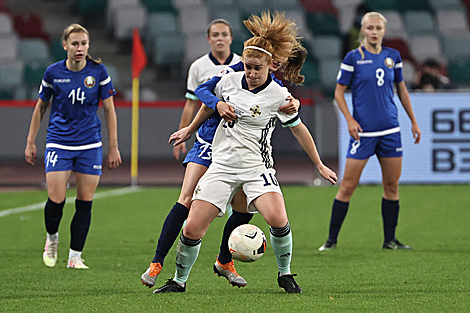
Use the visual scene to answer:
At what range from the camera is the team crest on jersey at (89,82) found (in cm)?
609

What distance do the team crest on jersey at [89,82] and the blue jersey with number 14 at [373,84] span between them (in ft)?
7.86

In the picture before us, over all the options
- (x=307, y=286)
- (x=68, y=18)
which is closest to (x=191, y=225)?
(x=307, y=286)

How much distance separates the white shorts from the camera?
4.65 meters

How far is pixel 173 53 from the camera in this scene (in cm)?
1886

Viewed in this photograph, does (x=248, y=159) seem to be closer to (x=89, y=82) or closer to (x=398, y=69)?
(x=89, y=82)

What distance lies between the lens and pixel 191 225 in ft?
15.3

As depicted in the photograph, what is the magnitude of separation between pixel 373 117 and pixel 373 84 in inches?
12.6

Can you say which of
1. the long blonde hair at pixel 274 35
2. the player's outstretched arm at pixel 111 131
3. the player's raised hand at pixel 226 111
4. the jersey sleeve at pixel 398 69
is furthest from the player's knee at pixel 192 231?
the jersey sleeve at pixel 398 69

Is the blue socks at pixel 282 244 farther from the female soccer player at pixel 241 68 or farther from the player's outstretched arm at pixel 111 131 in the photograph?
the player's outstretched arm at pixel 111 131

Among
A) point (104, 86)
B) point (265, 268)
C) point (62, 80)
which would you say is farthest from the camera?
point (104, 86)

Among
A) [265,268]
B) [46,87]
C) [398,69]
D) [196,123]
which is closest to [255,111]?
[196,123]

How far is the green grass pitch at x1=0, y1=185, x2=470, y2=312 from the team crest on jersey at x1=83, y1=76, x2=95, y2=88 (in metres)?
1.49

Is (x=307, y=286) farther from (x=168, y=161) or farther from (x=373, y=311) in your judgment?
(x=168, y=161)

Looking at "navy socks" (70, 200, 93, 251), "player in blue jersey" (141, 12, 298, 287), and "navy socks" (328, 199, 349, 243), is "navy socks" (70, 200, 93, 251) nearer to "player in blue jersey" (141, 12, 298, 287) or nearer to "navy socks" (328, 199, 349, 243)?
"player in blue jersey" (141, 12, 298, 287)
